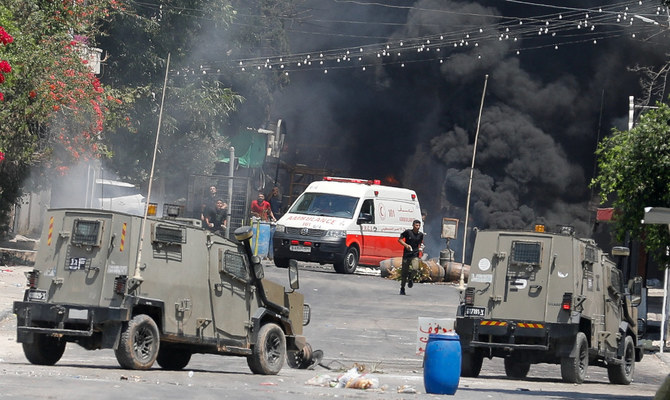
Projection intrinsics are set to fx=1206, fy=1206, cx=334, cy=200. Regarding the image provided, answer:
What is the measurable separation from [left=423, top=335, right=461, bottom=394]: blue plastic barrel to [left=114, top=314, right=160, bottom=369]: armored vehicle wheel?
2.85 m

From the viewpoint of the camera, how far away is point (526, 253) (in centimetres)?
1557

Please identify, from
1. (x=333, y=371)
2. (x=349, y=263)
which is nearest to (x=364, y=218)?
(x=349, y=263)

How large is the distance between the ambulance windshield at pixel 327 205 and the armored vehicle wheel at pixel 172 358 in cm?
1608

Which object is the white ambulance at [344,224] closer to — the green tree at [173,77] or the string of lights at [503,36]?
the green tree at [173,77]

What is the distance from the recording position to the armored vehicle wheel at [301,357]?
588 inches

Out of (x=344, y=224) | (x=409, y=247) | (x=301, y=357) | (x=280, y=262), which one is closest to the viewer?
(x=301, y=357)

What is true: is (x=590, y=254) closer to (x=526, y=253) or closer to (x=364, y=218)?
(x=526, y=253)

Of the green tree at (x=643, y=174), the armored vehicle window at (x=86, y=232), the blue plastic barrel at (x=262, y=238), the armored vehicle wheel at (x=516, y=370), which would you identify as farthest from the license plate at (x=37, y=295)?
the blue plastic barrel at (x=262, y=238)

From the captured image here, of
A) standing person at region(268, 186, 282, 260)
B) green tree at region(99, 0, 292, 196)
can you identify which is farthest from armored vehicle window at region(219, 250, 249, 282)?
green tree at region(99, 0, 292, 196)

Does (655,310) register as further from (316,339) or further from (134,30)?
(134,30)

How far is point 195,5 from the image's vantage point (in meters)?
39.4

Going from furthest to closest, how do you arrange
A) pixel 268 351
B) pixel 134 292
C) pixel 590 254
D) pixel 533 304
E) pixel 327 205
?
pixel 327 205 → pixel 590 254 → pixel 533 304 → pixel 268 351 → pixel 134 292

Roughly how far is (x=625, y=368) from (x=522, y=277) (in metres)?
2.47

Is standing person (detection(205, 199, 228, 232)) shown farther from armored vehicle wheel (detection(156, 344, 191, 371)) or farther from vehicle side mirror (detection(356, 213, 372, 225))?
armored vehicle wheel (detection(156, 344, 191, 371))
